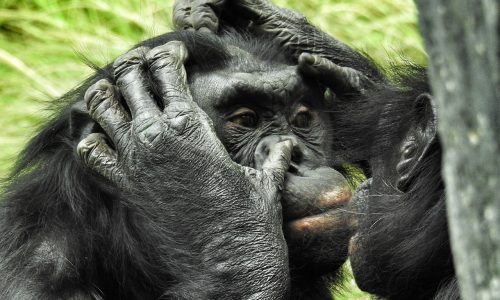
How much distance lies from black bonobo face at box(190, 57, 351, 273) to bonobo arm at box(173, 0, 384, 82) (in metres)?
0.21

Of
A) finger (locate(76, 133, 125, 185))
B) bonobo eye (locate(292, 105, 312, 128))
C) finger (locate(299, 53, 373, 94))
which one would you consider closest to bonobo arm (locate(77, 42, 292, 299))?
finger (locate(76, 133, 125, 185))

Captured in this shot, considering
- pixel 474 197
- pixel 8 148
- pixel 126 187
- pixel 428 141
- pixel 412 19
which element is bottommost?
pixel 8 148

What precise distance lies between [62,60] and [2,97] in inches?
23.1

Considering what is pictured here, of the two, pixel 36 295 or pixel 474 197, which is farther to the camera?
pixel 36 295

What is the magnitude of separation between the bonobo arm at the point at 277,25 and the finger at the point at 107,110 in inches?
26.9

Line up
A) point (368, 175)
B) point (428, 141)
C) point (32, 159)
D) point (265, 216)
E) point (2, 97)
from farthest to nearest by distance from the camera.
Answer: point (2, 97), point (32, 159), point (368, 175), point (265, 216), point (428, 141)

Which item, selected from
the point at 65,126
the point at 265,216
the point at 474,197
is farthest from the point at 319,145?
the point at 474,197

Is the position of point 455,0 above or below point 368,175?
above

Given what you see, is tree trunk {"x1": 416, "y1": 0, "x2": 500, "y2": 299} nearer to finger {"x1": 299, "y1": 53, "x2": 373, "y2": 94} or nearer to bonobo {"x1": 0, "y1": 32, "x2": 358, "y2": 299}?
bonobo {"x1": 0, "y1": 32, "x2": 358, "y2": 299}

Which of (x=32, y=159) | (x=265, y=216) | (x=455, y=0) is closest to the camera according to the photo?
(x=455, y=0)

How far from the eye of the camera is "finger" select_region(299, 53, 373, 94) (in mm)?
3770

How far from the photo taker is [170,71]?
3393 mm

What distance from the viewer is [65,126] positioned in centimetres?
376

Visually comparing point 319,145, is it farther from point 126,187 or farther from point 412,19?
point 412,19
